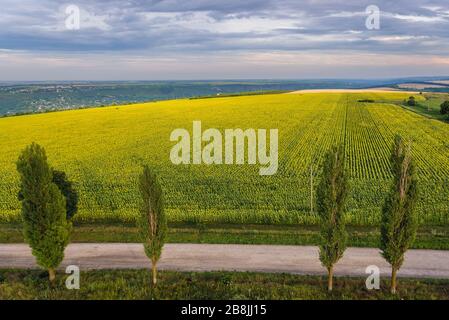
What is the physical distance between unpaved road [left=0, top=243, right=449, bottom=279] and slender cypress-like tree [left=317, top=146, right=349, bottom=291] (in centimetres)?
324

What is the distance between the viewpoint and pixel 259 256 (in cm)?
2631

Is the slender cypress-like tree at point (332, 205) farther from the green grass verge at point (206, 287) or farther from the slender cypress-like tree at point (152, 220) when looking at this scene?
the slender cypress-like tree at point (152, 220)

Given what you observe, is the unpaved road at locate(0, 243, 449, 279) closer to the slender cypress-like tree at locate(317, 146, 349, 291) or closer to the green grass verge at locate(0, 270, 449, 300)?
the green grass verge at locate(0, 270, 449, 300)

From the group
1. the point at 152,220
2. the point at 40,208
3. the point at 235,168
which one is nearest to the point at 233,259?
the point at 152,220

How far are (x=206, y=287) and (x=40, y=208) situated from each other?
10221 mm

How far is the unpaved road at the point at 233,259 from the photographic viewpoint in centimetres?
2458

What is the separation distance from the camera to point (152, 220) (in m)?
22.6

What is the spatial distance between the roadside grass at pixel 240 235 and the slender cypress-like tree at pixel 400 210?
635 cm

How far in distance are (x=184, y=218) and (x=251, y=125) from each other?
55.2 meters

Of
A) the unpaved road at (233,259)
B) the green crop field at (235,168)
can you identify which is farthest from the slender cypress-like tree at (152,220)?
the green crop field at (235,168)

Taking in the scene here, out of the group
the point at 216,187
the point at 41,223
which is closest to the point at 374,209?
the point at 216,187

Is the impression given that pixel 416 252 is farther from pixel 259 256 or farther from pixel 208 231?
pixel 208 231

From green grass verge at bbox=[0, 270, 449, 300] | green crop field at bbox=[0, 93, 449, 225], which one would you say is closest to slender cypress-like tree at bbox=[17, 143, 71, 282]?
green grass verge at bbox=[0, 270, 449, 300]

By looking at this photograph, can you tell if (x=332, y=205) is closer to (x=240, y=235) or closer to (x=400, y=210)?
(x=400, y=210)
